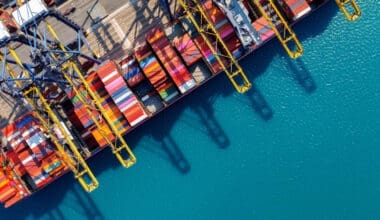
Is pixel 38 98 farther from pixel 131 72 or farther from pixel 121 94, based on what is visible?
pixel 131 72

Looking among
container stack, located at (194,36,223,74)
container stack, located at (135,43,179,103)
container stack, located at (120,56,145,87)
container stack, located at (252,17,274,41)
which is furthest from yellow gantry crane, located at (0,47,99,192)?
container stack, located at (252,17,274,41)

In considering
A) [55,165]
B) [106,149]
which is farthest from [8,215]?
[106,149]

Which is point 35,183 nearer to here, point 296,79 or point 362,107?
point 296,79

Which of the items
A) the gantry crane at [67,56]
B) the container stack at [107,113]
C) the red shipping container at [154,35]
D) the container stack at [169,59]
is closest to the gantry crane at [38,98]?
the gantry crane at [67,56]

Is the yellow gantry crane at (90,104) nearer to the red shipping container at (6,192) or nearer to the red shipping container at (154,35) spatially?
the red shipping container at (154,35)

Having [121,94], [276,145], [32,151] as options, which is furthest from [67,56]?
[276,145]

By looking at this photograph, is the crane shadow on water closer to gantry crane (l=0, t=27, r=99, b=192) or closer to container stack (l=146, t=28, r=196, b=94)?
container stack (l=146, t=28, r=196, b=94)
